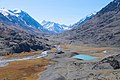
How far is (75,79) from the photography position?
99688mm

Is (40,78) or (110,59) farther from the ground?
(110,59)

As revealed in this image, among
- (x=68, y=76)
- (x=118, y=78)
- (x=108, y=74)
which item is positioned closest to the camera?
(x=118, y=78)

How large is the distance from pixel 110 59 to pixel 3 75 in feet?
170

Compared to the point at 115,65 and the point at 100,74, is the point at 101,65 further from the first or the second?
the point at 100,74

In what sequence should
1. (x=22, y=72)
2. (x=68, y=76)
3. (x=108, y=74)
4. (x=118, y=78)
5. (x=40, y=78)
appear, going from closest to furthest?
(x=118, y=78), (x=108, y=74), (x=68, y=76), (x=40, y=78), (x=22, y=72)

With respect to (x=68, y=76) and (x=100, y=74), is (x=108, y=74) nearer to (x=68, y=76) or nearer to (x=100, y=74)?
(x=100, y=74)

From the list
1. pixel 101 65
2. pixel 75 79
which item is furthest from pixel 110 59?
pixel 75 79

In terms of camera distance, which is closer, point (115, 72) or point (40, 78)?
point (115, 72)

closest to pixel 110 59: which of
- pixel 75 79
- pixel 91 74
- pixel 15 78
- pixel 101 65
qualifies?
pixel 101 65

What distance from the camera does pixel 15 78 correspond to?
391 feet

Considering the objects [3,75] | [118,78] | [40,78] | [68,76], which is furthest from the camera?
[3,75]

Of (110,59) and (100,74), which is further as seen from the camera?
(110,59)

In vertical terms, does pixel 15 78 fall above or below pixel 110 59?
below

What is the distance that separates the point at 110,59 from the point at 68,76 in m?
23.3
